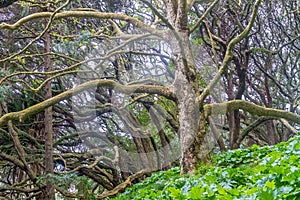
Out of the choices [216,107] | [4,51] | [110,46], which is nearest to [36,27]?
[4,51]

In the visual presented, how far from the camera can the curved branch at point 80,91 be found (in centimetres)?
424

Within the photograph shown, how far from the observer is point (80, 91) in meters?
4.72

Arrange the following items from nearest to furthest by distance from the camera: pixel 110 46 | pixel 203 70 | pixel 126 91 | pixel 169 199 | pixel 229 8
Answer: pixel 169 199, pixel 126 91, pixel 229 8, pixel 110 46, pixel 203 70

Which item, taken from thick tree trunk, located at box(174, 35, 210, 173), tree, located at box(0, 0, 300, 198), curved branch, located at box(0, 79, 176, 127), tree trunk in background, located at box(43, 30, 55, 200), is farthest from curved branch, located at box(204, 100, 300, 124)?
tree trunk in background, located at box(43, 30, 55, 200)

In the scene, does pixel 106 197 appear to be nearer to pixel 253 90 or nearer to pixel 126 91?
pixel 126 91

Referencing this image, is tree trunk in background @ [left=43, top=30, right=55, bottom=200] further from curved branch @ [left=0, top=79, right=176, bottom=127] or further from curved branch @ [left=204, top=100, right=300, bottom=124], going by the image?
curved branch @ [left=204, top=100, right=300, bottom=124]

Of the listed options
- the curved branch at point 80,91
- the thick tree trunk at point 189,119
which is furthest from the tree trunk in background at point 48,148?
the thick tree trunk at point 189,119

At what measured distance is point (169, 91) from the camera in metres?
5.21

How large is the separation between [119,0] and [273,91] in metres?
5.11

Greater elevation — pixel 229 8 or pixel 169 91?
pixel 229 8

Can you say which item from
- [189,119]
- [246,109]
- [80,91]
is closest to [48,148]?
[80,91]

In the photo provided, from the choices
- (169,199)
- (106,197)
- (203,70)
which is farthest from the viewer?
(203,70)

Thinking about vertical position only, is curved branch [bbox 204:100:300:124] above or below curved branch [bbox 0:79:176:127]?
below

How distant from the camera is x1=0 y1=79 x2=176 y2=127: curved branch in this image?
4238 mm
